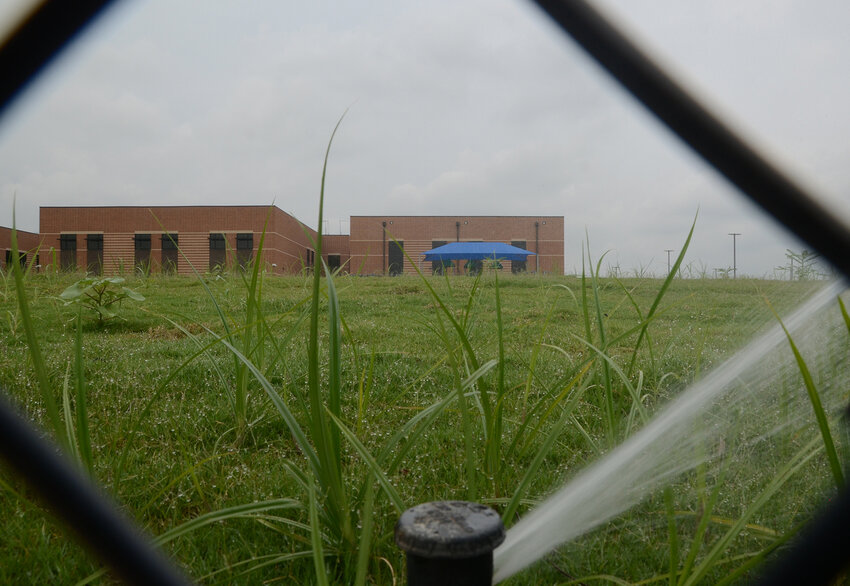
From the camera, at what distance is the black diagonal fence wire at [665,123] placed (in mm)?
607

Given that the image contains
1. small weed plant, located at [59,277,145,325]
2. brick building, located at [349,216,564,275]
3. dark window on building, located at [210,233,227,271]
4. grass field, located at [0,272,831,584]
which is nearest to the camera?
grass field, located at [0,272,831,584]

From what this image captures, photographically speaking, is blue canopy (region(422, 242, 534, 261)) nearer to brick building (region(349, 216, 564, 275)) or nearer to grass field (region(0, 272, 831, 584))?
brick building (region(349, 216, 564, 275))

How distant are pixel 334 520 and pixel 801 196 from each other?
43.7 inches

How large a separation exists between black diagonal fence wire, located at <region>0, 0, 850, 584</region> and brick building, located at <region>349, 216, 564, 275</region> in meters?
41.5

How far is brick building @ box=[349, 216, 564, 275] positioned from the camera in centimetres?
4375

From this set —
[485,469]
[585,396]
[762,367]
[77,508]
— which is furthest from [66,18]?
[585,396]

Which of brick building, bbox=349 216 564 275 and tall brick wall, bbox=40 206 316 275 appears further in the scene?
brick building, bbox=349 216 564 275

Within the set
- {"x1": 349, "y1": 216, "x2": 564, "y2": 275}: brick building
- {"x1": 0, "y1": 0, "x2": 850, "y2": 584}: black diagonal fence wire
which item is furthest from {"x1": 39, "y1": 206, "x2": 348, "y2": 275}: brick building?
{"x1": 0, "y1": 0, "x2": 850, "y2": 584}: black diagonal fence wire

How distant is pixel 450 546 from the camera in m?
0.53

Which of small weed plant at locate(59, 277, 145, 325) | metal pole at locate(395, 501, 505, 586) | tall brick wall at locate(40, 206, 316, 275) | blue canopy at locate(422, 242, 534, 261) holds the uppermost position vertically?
tall brick wall at locate(40, 206, 316, 275)

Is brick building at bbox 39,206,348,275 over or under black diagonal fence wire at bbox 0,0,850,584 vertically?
over

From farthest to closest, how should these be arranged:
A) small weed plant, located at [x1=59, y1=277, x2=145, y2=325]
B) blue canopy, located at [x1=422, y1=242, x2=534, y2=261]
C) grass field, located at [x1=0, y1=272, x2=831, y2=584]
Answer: blue canopy, located at [x1=422, y1=242, x2=534, y2=261], small weed plant, located at [x1=59, y1=277, x2=145, y2=325], grass field, located at [x1=0, y1=272, x2=831, y2=584]

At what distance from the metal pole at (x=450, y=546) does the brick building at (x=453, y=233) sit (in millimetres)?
42165

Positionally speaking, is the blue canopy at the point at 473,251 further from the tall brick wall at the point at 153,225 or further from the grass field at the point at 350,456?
the grass field at the point at 350,456
